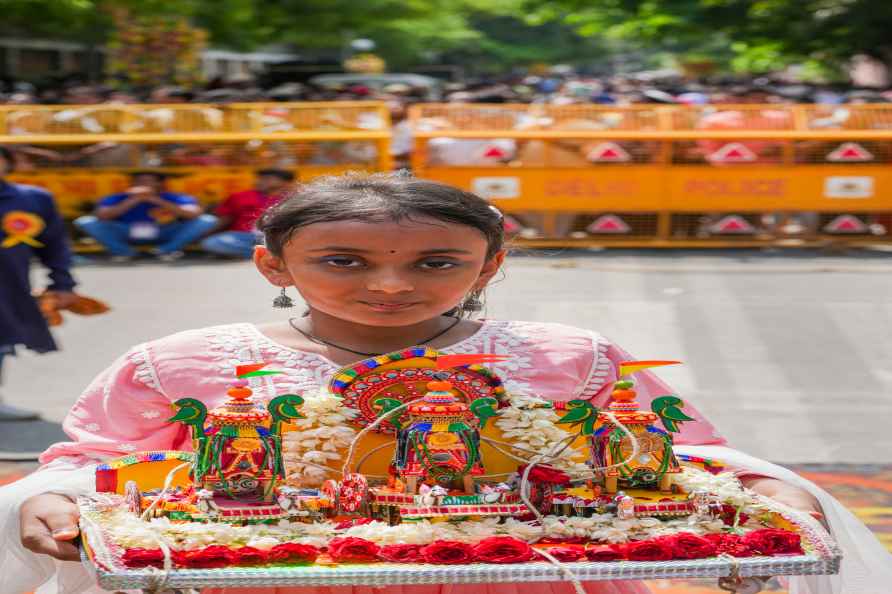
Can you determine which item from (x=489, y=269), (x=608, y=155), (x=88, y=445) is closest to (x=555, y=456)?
(x=489, y=269)

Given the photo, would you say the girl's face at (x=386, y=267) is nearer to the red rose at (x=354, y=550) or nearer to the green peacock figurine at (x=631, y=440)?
the green peacock figurine at (x=631, y=440)

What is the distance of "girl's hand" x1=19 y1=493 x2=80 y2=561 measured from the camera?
6.36 feet

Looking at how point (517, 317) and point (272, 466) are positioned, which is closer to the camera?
point (272, 466)

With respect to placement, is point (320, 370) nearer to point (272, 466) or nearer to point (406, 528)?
point (272, 466)

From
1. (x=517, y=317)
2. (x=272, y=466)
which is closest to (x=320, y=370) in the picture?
(x=272, y=466)

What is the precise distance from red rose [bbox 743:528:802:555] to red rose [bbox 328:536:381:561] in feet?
1.67

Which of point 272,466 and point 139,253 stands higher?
point 272,466

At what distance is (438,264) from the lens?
220cm

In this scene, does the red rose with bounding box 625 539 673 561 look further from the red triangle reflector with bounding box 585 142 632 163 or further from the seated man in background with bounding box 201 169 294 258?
the red triangle reflector with bounding box 585 142 632 163

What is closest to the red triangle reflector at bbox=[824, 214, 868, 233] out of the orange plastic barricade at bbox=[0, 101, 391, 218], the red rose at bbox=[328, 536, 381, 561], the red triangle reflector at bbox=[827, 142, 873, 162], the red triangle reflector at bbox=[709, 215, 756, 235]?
the red triangle reflector at bbox=[827, 142, 873, 162]

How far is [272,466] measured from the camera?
2018 millimetres

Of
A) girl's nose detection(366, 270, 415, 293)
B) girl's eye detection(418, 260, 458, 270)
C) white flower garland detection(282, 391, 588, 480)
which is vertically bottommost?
white flower garland detection(282, 391, 588, 480)

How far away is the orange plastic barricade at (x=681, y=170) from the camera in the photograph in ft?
41.7

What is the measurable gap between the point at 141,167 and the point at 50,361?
Answer: 4.39 meters
